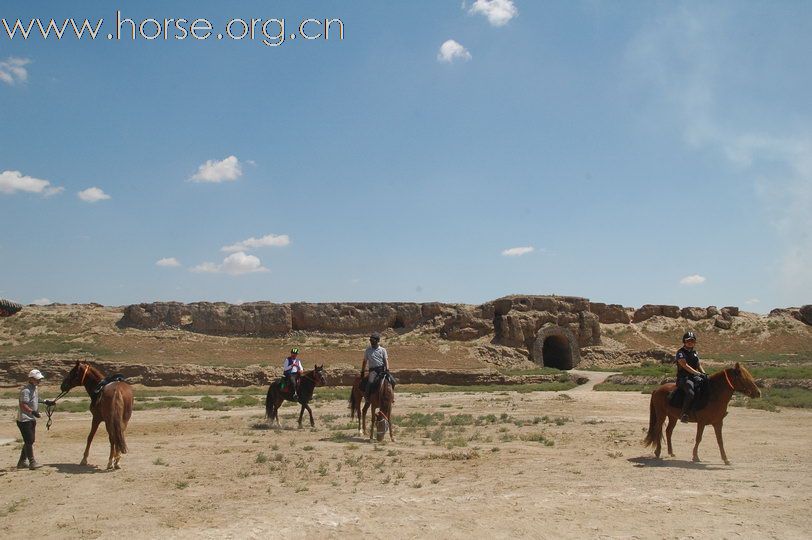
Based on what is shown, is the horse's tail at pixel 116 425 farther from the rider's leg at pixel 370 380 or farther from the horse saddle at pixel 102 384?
the rider's leg at pixel 370 380

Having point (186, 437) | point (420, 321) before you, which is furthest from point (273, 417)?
point (420, 321)

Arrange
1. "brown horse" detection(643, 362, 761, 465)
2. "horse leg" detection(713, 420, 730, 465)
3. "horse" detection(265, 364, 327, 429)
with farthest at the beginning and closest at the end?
"horse" detection(265, 364, 327, 429) → "brown horse" detection(643, 362, 761, 465) → "horse leg" detection(713, 420, 730, 465)

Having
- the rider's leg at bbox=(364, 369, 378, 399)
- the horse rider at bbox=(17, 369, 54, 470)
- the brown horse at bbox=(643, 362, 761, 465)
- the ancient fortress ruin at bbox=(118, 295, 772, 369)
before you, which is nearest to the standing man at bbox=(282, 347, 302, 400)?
the rider's leg at bbox=(364, 369, 378, 399)

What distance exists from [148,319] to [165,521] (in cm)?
3935

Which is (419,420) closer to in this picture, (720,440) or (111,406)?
(720,440)

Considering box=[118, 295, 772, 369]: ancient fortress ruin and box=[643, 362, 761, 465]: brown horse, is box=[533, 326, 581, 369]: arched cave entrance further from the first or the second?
box=[643, 362, 761, 465]: brown horse

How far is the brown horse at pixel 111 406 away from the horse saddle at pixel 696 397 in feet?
27.0

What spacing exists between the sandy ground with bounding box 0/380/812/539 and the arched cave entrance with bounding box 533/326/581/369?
26.3m

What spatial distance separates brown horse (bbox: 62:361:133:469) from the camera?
931 centimetres

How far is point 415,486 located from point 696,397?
4.73m

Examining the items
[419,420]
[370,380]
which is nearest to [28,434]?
[370,380]

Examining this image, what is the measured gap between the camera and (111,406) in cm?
934

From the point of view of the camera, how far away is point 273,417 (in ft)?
51.2

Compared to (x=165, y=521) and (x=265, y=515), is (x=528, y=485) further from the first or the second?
(x=165, y=521)
